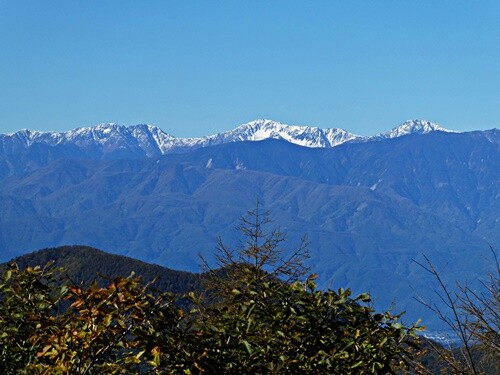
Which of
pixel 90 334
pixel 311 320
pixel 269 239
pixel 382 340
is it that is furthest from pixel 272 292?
pixel 269 239

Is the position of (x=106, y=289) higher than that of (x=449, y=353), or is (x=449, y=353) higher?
(x=449, y=353)

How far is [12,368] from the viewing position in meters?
8.65

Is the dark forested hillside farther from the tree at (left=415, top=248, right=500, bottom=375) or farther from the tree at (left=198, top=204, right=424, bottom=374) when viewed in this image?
the tree at (left=198, top=204, right=424, bottom=374)

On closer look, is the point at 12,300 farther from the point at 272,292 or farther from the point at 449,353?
the point at 449,353

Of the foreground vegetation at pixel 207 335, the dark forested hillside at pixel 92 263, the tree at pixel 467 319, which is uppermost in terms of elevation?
the dark forested hillside at pixel 92 263

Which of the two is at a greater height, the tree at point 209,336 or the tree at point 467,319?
the tree at point 467,319

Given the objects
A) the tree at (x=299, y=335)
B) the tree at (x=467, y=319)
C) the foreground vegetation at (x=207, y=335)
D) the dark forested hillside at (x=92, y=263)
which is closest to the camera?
the foreground vegetation at (x=207, y=335)

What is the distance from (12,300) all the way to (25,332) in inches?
15.2

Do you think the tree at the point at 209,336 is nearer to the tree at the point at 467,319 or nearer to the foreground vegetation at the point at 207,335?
the foreground vegetation at the point at 207,335

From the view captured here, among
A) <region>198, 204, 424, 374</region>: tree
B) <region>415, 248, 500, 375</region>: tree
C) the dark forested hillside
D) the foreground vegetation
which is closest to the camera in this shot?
the foreground vegetation

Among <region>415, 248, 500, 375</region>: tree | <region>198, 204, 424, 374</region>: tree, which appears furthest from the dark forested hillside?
<region>198, 204, 424, 374</region>: tree

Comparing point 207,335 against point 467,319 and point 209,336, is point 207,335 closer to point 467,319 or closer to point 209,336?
point 209,336

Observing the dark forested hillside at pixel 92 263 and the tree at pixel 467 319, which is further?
the dark forested hillside at pixel 92 263

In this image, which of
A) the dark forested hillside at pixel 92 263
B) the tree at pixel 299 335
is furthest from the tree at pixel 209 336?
the dark forested hillside at pixel 92 263
